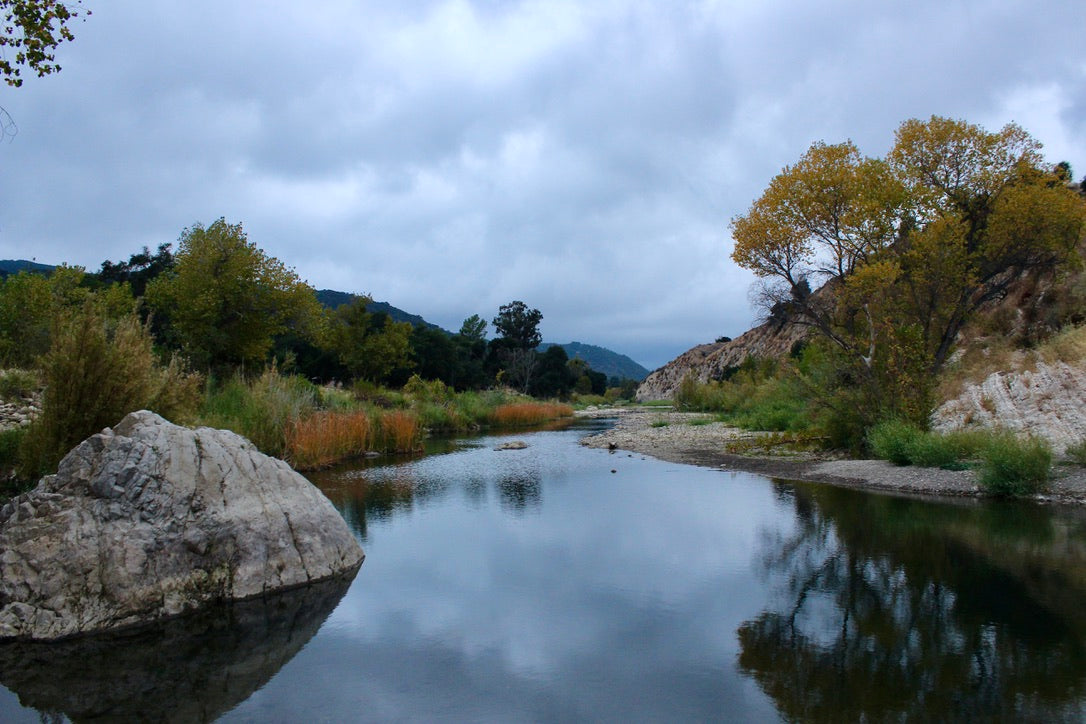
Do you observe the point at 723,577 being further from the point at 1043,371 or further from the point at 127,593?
the point at 1043,371

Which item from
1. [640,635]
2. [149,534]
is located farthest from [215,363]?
[640,635]

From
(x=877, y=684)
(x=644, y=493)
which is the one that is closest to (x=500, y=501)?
(x=644, y=493)

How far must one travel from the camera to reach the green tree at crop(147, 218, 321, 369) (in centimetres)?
2664

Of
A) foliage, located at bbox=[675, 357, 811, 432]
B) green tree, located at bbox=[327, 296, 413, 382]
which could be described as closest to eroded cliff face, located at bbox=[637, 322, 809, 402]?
foliage, located at bbox=[675, 357, 811, 432]

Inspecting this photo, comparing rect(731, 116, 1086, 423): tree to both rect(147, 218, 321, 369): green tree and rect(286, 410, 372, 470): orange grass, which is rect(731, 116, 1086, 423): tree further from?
rect(147, 218, 321, 369): green tree

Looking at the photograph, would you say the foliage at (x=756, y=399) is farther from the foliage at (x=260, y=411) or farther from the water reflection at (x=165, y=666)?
the water reflection at (x=165, y=666)

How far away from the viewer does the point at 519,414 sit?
39188 millimetres

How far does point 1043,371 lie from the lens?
16484 millimetres

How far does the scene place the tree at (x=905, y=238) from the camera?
61.6 ft

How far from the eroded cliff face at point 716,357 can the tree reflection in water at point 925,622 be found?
46321mm

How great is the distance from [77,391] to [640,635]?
7.38 meters

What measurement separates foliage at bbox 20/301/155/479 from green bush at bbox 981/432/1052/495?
1367 cm

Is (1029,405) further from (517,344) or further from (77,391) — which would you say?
(517,344)

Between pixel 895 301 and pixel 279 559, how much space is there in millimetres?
18673
